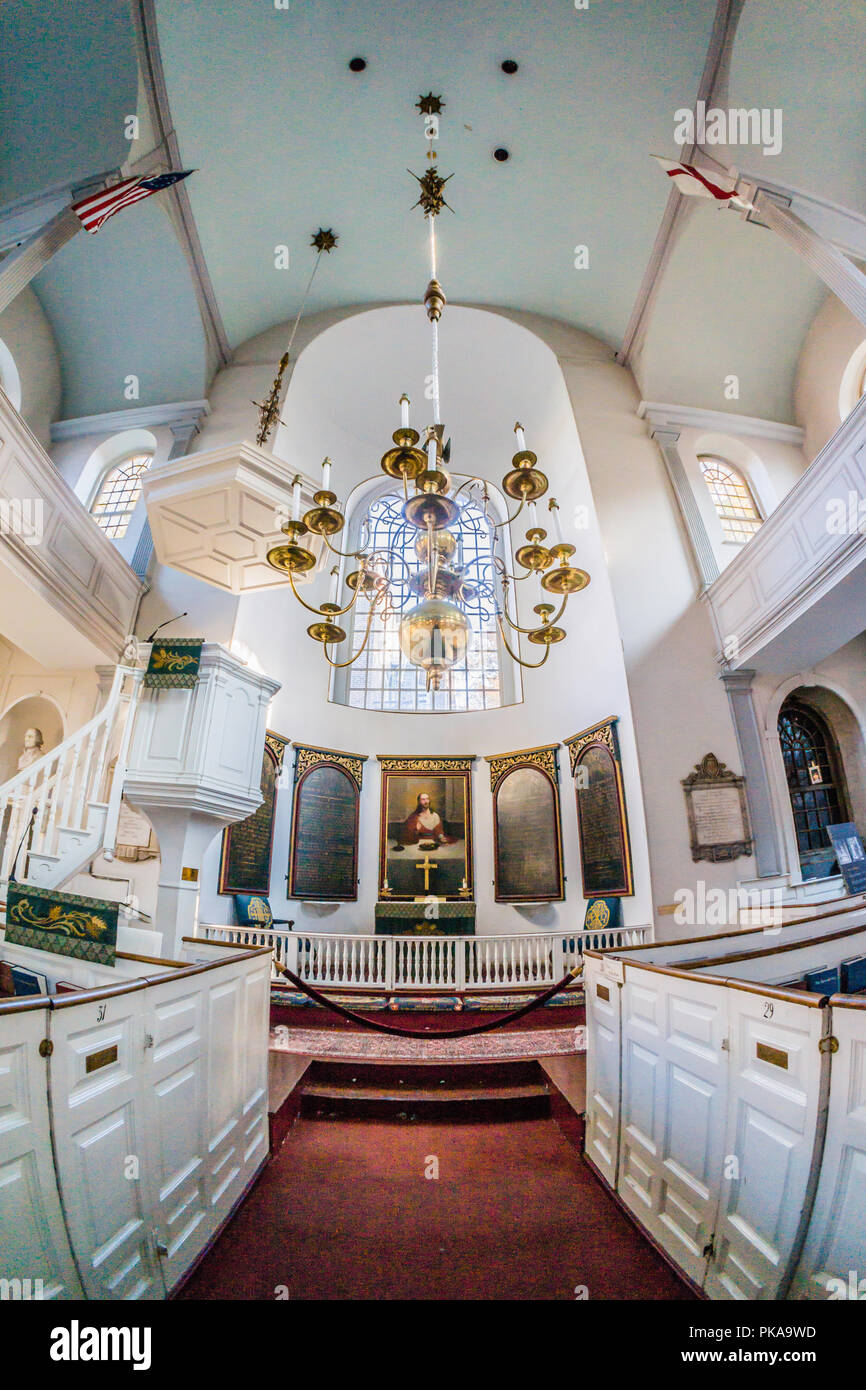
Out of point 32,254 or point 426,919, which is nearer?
point 32,254

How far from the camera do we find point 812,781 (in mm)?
6211

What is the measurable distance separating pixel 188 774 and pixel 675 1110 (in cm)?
335

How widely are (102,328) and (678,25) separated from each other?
23.6 feet

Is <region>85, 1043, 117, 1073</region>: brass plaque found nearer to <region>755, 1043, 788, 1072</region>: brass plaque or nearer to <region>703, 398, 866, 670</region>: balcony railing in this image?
<region>755, 1043, 788, 1072</region>: brass plaque

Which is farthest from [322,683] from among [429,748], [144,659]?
[144,659]

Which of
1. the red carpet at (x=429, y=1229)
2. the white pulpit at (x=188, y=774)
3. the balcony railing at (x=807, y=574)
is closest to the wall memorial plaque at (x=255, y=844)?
the white pulpit at (x=188, y=774)

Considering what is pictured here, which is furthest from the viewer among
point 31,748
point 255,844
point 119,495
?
point 119,495

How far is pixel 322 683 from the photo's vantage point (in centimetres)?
837

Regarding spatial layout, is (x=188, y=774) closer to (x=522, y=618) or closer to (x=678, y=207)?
(x=522, y=618)

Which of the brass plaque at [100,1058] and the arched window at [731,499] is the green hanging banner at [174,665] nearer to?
the brass plaque at [100,1058]

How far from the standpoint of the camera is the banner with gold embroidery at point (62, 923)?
2.23m

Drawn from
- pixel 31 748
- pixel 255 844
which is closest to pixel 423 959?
pixel 255 844

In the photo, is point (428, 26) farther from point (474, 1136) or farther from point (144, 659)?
point (474, 1136)

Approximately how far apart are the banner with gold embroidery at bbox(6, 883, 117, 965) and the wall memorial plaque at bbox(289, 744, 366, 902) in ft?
15.6
